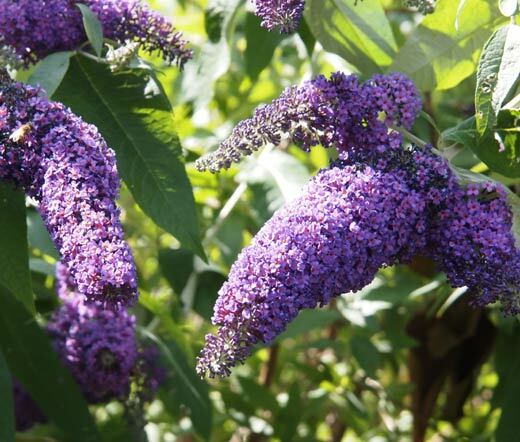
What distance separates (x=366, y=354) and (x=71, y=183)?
1.30m

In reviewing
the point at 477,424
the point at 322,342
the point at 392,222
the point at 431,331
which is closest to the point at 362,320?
the point at 322,342

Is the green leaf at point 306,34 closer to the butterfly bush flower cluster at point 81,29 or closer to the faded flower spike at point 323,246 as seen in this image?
the butterfly bush flower cluster at point 81,29

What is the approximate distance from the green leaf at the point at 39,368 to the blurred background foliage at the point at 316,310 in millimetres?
214

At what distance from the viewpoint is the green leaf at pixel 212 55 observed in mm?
2457

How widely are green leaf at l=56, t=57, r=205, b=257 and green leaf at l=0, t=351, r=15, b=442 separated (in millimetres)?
378

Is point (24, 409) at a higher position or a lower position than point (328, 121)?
lower

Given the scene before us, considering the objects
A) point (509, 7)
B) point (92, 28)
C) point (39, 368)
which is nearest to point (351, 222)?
point (509, 7)

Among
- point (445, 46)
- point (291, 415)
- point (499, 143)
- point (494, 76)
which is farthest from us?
point (291, 415)

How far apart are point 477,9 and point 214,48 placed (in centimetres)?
68

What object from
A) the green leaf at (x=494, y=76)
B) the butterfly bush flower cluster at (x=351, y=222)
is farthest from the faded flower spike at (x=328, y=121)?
the green leaf at (x=494, y=76)

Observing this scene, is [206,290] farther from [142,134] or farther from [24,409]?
[142,134]

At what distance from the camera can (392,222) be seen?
157cm

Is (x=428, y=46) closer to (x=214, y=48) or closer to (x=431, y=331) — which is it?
(x=214, y=48)

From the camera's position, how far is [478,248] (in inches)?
62.7
